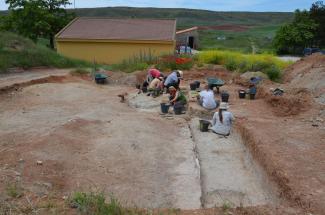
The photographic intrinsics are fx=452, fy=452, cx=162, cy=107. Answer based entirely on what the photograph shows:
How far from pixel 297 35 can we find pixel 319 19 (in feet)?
9.32

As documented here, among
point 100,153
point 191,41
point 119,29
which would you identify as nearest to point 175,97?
point 100,153

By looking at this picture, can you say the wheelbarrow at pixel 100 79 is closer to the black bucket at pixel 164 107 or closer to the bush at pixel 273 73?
the bush at pixel 273 73

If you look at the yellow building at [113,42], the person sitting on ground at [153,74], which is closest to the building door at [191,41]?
the yellow building at [113,42]

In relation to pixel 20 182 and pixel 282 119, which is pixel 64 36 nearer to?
pixel 282 119

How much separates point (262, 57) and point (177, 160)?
13183mm

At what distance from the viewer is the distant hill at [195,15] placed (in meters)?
68.6

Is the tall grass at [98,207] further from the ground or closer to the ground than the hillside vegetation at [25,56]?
further from the ground

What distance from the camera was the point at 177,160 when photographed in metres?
9.82

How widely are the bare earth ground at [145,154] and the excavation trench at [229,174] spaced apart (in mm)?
59

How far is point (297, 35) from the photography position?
1467 inches

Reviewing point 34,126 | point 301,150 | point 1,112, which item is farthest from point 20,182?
point 1,112

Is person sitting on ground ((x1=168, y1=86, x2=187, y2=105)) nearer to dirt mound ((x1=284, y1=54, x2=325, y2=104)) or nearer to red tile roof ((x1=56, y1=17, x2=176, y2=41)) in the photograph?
dirt mound ((x1=284, y1=54, x2=325, y2=104))

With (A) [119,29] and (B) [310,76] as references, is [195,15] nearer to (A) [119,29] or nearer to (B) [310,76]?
(A) [119,29]

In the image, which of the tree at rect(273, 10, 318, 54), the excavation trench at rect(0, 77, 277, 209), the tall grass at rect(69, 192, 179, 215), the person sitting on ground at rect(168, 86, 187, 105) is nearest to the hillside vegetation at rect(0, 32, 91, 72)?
the excavation trench at rect(0, 77, 277, 209)
